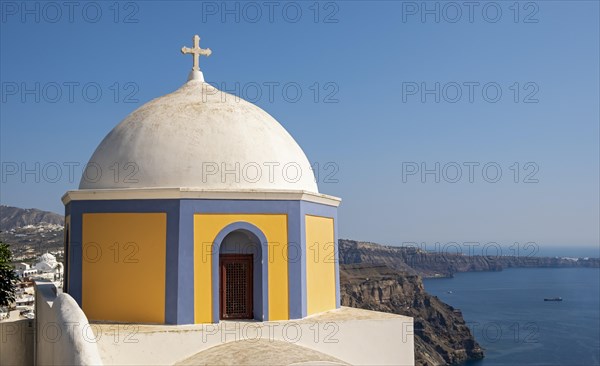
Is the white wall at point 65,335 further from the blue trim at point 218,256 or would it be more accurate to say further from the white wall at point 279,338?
the blue trim at point 218,256

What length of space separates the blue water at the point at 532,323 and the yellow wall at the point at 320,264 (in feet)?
198

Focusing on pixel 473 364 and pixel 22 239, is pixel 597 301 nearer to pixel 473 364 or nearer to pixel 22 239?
pixel 473 364

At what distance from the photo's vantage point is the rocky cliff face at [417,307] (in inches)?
3204

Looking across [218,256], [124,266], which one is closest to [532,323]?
[218,256]

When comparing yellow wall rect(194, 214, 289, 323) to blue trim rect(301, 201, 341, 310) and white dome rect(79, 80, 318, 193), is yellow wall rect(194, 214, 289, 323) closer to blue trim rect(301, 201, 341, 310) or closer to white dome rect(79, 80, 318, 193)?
blue trim rect(301, 201, 341, 310)

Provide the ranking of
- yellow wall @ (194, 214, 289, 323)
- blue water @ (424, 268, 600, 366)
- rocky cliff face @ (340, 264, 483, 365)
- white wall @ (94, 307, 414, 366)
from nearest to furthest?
white wall @ (94, 307, 414, 366)
yellow wall @ (194, 214, 289, 323)
blue water @ (424, 268, 600, 366)
rocky cliff face @ (340, 264, 483, 365)

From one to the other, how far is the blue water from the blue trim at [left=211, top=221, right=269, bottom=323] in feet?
203

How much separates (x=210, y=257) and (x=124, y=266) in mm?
1406

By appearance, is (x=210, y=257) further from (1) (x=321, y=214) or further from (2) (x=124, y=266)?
(1) (x=321, y=214)

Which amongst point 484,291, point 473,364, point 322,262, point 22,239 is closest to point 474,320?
point 473,364

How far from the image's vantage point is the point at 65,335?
7.97 meters

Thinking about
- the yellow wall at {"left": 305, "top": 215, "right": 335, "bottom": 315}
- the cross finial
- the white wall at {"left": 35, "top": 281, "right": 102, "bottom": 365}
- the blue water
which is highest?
the cross finial

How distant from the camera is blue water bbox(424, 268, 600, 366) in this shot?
6981cm

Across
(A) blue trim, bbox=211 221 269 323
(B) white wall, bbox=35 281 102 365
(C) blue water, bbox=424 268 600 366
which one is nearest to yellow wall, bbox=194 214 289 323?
(A) blue trim, bbox=211 221 269 323
